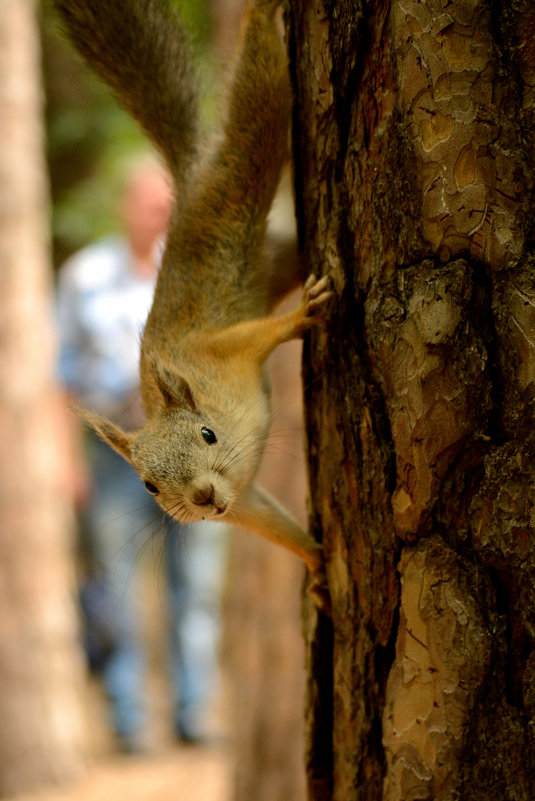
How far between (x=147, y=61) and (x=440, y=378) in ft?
4.61

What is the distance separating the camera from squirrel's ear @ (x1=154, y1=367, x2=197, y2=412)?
1942 mm

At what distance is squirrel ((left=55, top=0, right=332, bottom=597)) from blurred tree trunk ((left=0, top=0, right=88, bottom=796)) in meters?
2.38

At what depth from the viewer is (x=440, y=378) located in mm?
1299

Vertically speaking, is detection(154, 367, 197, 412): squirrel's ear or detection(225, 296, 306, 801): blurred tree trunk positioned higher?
detection(154, 367, 197, 412): squirrel's ear

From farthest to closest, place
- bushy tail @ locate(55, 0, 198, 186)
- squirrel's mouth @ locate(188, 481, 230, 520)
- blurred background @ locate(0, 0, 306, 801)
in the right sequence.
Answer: blurred background @ locate(0, 0, 306, 801), bushy tail @ locate(55, 0, 198, 186), squirrel's mouth @ locate(188, 481, 230, 520)

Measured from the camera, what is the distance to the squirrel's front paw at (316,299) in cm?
156

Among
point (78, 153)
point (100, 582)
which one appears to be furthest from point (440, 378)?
point (78, 153)

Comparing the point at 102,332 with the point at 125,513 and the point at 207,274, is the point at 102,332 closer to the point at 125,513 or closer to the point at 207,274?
the point at 125,513

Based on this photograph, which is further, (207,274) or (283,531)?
(207,274)

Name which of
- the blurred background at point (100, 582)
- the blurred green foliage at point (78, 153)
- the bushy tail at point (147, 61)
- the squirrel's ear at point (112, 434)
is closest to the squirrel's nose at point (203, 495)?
the squirrel's ear at point (112, 434)

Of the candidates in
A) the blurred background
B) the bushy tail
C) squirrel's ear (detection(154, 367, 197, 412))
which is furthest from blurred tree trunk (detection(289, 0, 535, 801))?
the blurred background

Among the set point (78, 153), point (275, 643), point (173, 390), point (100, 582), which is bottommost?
point (275, 643)

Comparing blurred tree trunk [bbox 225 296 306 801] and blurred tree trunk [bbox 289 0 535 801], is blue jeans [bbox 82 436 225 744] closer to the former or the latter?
blurred tree trunk [bbox 225 296 306 801]

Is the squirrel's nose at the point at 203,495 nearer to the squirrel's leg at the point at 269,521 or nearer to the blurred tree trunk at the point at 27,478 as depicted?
the squirrel's leg at the point at 269,521
